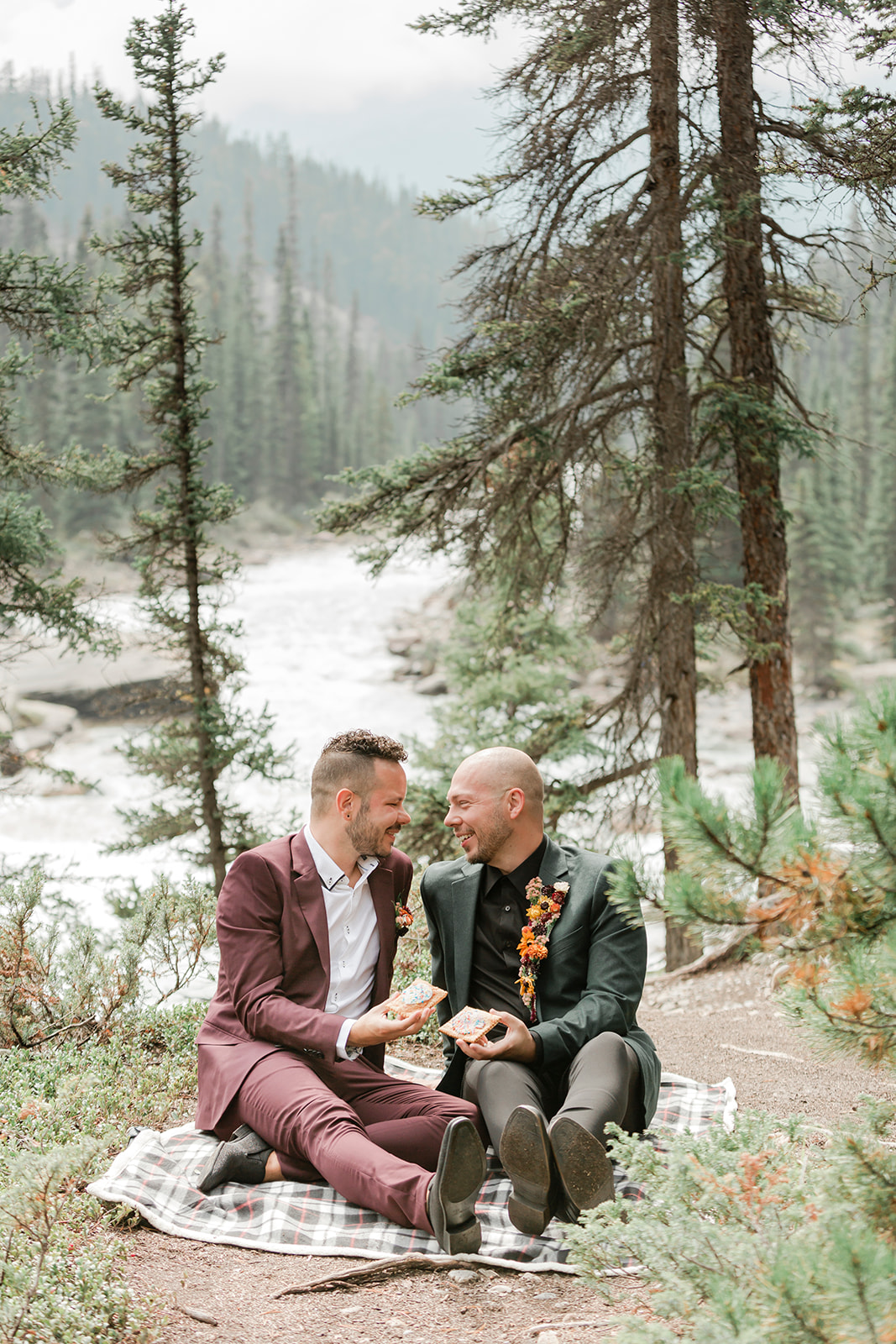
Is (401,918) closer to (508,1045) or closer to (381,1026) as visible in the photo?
(381,1026)

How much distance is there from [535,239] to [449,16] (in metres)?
1.73

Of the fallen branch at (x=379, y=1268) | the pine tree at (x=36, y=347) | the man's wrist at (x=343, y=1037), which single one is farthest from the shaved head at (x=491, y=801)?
the pine tree at (x=36, y=347)

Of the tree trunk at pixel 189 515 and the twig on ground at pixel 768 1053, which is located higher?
the tree trunk at pixel 189 515

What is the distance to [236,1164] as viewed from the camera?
3424 mm

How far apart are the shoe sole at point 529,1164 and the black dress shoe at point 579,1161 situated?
0.04 meters

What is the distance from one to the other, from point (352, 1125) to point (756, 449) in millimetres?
5783

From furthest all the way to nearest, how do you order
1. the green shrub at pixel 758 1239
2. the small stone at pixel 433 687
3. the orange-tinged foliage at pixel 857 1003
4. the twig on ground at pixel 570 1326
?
the small stone at pixel 433 687 → the twig on ground at pixel 570 1326 → the orange-tinged foliage at pixel 857 1003 → the green shrub at pixel 758 1239

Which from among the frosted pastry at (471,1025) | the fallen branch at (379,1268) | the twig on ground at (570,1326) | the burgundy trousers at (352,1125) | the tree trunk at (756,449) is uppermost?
the tree trunk at (756,449)

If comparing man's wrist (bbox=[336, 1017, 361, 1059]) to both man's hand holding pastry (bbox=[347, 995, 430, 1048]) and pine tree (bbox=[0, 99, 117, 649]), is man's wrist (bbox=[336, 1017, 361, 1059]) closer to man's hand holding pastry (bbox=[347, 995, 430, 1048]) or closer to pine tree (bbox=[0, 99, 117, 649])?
man's hand holding pastry (bbox=[347, 995, 430, 1048])

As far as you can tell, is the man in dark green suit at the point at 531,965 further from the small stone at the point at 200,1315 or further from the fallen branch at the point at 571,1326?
the small stone at the point at 200,1315

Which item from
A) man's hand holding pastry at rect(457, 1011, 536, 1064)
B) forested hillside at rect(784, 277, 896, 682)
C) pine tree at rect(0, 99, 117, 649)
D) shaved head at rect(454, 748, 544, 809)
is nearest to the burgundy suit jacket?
man's hand holding pastry at rect(457, 1011, 536, 1064)

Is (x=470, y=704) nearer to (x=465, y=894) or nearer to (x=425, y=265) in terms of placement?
(x=465, y=894)

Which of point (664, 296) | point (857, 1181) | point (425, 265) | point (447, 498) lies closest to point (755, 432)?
point (664, 296)

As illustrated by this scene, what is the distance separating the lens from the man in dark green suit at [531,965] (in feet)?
11.3
